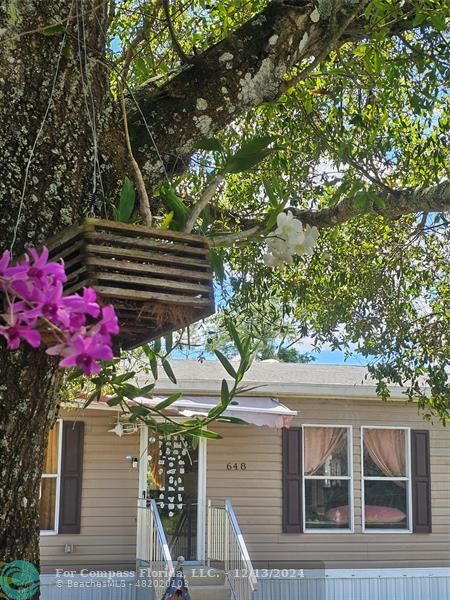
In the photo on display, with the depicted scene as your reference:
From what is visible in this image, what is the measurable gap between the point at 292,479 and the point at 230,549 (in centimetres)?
165

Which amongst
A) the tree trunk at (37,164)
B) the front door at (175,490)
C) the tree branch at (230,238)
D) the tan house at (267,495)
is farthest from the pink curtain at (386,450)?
the tree trunk at (37,164)

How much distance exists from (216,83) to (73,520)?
26.7 ft

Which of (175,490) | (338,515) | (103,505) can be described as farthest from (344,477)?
(103,505)

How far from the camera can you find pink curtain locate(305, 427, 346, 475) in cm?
1045

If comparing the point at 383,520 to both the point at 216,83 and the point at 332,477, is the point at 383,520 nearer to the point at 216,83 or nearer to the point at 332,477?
the point at 332,477

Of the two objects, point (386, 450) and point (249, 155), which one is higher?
point (249, 155)

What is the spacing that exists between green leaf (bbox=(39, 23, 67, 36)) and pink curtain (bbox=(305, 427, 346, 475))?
928 cm

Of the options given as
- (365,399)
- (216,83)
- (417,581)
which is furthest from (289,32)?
(417,581)

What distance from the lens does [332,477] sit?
10.5 metres

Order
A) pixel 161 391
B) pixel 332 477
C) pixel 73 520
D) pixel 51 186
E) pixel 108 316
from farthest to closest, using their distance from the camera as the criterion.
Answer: pixel 332 477, pixel 161 391, pixel 73 520, pixel 51 186, pixel 108 316

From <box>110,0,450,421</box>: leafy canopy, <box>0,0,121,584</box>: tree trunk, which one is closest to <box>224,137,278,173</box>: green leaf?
<box>0,0,121,584</box>: tree trunk

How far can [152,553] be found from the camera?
27.8 ft

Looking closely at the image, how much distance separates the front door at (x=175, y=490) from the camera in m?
9.71

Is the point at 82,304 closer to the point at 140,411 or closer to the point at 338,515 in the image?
the point at 140,411
